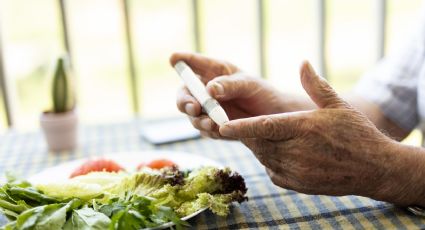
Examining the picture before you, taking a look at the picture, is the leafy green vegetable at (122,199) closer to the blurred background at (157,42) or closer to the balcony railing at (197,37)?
the balcony railing at (197,37)

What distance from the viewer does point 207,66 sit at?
1.14m

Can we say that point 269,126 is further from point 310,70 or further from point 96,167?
point 96,167

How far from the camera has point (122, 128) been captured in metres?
1.48

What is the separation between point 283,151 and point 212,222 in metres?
0.18

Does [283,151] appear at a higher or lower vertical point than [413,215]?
higher

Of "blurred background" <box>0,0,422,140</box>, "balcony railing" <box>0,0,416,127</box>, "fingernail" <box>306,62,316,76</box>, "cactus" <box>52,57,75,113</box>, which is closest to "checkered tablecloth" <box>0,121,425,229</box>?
"cactus" <box>52,57,75,113</box>

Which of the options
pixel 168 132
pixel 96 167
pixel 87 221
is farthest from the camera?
pixel 168 132

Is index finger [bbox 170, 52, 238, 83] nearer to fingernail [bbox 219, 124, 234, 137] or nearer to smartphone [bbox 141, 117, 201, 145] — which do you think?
smartphone [bbox 141, 117, 201, 145]

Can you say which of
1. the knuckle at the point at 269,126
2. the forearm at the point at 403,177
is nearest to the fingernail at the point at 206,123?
the knuckle at the point at 269,126

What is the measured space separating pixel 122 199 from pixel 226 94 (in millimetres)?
351

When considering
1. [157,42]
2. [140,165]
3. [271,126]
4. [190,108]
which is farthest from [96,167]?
[157,42]

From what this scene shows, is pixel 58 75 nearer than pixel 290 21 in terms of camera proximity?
Yes

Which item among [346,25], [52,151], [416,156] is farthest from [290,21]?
[416,156]

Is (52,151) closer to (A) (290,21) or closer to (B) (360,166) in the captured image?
(B) (360,166)
